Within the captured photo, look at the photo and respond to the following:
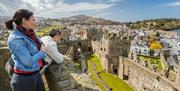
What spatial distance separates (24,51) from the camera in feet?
11.1

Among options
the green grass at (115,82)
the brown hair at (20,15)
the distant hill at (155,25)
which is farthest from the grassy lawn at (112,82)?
the distant hill at (155,25)

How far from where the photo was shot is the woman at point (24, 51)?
3.40 meters

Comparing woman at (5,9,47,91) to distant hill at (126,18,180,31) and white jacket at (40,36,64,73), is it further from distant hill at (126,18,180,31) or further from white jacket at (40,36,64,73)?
distant hill at (126,18,180,31)

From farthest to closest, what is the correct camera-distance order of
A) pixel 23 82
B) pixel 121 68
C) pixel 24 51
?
pixel 121 68, pixel 23 82, pixel 24 51

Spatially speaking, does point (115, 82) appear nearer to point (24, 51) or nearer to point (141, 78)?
point (141, 78)

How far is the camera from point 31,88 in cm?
375

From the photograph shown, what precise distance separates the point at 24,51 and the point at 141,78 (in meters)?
17.5

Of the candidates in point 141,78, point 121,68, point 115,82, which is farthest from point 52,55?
point 121,68

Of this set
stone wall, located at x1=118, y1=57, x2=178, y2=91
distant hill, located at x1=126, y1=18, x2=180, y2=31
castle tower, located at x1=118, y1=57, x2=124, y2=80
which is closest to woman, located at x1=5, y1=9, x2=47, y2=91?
stone wall, located at x1=118, y1=57, x2=178, y2=91

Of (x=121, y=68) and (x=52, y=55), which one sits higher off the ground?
(x=52, y=55)

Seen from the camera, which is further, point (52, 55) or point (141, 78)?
point (141, 78)

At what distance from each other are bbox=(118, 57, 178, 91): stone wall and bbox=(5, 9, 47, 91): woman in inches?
491

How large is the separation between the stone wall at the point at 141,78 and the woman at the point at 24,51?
491 inches

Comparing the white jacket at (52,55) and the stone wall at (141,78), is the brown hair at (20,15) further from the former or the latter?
the stone wall at (141,78)
